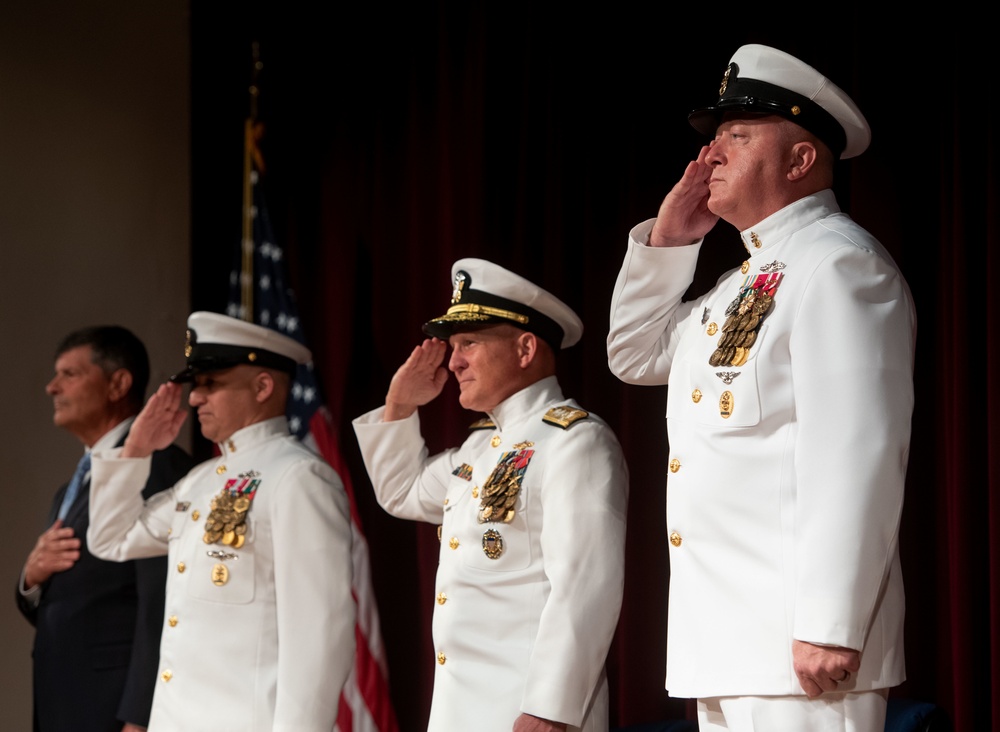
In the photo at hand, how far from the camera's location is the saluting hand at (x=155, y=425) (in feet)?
11.5

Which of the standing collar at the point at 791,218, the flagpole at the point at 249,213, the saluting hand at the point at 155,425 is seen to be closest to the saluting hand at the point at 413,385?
the saluting hand at the point at 155,425

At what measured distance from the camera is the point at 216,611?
3.10 m

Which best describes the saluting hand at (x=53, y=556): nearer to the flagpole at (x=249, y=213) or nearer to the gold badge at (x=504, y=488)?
the flagpole at (x=249, y=213)

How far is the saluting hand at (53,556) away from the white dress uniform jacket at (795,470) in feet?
7.19

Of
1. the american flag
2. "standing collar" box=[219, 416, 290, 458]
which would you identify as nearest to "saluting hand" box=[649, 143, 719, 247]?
"standing collar" box=[219, 416, 290, 458]

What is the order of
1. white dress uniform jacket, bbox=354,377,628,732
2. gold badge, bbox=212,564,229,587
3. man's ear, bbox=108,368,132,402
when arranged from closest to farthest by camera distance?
white dress uniform jacket, bbox=354,377,628,732, gold badge, bbox=212,564,229,587, man's ear, bbox=108,368,132,402

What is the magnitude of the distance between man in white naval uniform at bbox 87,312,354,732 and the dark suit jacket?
312mm

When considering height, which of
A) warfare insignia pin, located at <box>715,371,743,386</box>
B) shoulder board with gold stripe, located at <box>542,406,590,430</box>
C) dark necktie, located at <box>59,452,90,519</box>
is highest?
warfare insignia pin, located at <box>715,371,743,386</box>

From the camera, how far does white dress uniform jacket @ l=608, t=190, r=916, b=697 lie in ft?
6.00

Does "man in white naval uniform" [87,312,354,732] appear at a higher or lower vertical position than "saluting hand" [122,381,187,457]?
lower

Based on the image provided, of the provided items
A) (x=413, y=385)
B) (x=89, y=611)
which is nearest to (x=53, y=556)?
(x=89, y=611)

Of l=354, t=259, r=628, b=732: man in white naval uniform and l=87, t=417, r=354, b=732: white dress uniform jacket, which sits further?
l=87, t=417, r=354, b=732: white dress uniform jacket

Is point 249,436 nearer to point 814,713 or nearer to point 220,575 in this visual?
point 220,575

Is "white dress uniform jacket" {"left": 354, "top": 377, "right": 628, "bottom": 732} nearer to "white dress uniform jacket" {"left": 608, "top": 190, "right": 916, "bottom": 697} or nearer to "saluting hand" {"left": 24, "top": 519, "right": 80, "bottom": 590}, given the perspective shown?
"white dress uniform jacket" {"left": 608, "top": 190, "right": 916, "bottom": 697}
